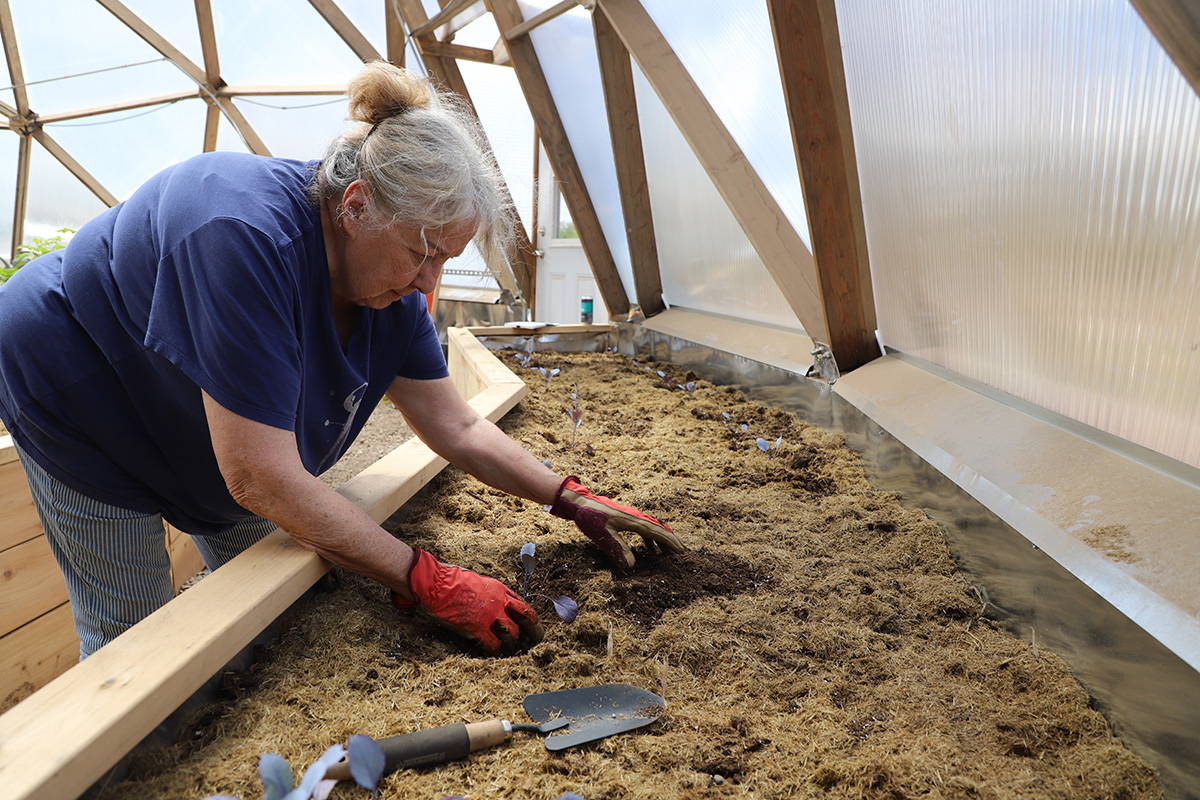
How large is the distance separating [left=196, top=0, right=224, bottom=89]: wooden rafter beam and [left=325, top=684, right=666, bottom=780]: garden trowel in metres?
6.54

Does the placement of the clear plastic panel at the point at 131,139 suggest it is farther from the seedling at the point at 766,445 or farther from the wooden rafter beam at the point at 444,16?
the seedling at the point at 766,445

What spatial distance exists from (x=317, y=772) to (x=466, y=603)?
559 mm

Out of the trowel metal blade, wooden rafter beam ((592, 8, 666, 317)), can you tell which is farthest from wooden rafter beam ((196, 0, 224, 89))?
the trowel metal blade

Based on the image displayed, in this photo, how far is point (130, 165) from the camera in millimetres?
7496

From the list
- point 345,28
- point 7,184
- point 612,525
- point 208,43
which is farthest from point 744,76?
point 7,184

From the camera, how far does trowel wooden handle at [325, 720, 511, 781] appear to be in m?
0.88

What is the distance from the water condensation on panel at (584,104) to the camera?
404 cm

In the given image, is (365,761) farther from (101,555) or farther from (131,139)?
(131,139)

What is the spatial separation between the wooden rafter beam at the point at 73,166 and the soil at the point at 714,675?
24.9 feet

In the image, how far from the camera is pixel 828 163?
6.95 ft

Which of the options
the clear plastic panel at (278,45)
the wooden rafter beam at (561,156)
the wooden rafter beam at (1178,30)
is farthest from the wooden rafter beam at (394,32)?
the wooden rafter beam at (1178,30)

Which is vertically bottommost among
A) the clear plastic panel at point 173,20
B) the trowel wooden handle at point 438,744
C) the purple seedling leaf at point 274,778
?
the trowel wooden handle at point 438,744

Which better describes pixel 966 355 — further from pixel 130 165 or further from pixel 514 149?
pixel 130 165

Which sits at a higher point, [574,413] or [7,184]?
[7,184]
